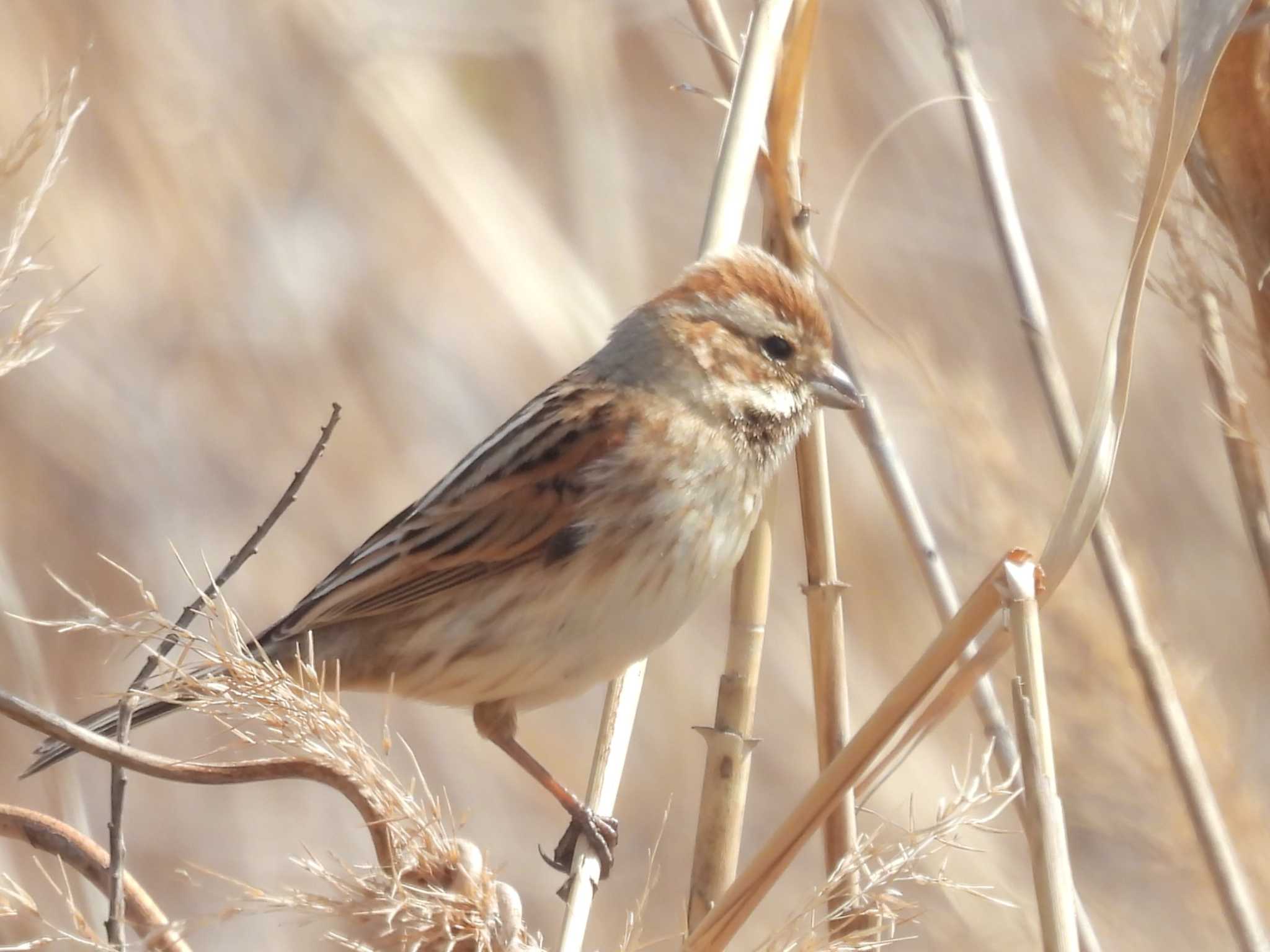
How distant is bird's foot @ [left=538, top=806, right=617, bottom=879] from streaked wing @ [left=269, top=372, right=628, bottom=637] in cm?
51

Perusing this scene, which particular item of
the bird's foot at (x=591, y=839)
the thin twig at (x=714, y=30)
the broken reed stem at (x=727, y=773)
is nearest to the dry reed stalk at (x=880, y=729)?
the broken reed stem at (x=727, y=773)

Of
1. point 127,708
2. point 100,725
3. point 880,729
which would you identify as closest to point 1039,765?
point 880,729

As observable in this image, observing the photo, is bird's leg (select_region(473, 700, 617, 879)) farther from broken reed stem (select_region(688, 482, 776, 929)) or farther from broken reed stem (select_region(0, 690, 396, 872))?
broken reed stem (select_region(0, 690, 396, 872))

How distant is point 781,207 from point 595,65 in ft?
5.78

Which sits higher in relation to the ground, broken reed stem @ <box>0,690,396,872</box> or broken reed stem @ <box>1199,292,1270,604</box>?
broken reed stem @ <box>1199,292,1270,604</box>

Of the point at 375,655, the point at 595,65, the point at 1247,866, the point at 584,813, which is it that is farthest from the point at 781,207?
the point at 595,65

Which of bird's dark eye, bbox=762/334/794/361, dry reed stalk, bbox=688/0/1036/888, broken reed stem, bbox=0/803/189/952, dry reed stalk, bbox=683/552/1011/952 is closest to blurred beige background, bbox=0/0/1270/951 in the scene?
bird's dark eye, bbox=762/334/794/361

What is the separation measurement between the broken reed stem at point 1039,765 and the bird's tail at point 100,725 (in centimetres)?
142

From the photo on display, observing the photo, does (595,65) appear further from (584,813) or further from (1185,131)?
(1185,131)

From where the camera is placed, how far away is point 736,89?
2135 millimetres

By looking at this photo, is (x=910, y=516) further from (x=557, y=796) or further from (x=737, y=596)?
(x=557, y=796)

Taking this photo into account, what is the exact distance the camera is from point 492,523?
2748 millimetres

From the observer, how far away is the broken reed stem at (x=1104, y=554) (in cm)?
222

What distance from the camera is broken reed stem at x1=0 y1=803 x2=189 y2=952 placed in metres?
1.74
